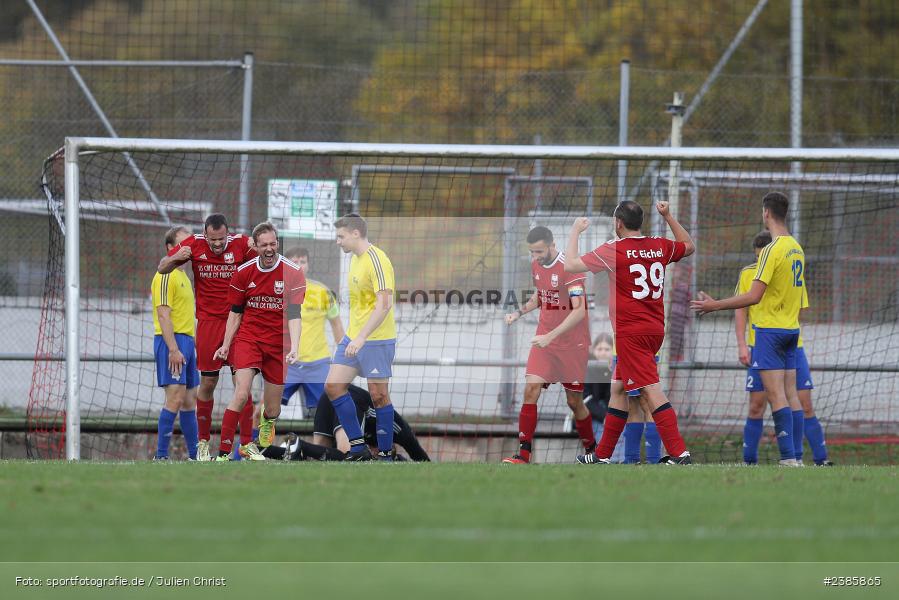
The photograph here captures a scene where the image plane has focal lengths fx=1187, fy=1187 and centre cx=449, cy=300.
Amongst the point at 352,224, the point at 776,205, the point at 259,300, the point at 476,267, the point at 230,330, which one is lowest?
the point at 230,330

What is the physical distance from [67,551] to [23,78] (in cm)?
1142

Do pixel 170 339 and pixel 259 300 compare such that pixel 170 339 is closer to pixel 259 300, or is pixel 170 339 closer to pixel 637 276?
pixel 259 300

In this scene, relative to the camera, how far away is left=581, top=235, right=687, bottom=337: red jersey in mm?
8375

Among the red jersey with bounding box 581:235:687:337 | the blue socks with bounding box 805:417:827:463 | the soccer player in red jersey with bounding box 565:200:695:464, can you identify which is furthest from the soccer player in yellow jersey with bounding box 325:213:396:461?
the blue socks with bounding box 805:417:827:463

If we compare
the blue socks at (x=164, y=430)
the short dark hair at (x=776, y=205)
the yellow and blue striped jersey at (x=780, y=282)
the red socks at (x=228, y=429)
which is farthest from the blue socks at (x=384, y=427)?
the short dark hair at (x=776, y=205)

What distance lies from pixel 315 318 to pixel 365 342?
1.59 metres

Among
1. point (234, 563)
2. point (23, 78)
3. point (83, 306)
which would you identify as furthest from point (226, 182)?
point (234, 563)

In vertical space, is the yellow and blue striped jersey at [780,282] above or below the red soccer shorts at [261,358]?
above

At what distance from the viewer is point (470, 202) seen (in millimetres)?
13984

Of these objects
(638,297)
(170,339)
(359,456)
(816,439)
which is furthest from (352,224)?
(816,439)

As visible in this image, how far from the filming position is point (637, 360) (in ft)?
27.3

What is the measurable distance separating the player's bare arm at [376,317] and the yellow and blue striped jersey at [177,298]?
1.62m

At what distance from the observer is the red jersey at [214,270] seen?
9.55 meters

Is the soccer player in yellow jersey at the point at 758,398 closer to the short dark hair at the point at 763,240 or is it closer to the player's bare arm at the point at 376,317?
the short dark hair at the point at 763,240
